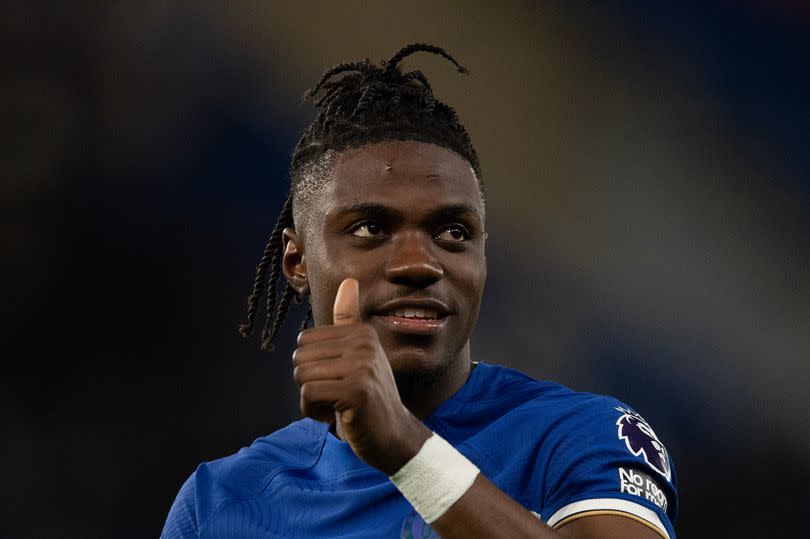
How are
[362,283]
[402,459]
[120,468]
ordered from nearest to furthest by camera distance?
1. [402,459]
2. [362,283]
3. [120,468]

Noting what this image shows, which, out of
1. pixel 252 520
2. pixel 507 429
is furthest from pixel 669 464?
pixel 252 520

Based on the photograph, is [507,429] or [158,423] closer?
[507,429]

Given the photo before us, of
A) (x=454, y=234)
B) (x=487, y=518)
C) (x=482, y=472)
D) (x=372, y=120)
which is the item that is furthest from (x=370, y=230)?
(x=487, y=518)

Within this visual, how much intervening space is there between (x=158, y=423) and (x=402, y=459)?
10.4 ft

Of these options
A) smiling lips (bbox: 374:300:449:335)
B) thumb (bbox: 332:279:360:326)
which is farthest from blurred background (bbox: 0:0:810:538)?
thumb (bbox: 332:279:360:326)

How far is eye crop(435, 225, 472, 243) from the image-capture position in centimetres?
243

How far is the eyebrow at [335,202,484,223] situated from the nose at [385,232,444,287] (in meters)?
0.08

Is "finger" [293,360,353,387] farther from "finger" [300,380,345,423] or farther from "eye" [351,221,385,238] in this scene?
"eye" [351,221,385,238]

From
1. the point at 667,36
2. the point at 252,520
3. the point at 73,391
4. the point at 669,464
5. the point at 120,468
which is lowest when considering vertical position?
the point at 120,468

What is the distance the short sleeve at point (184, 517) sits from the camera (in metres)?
2.58

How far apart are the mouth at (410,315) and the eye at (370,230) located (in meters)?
0.18

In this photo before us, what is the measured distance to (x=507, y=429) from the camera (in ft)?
7.64

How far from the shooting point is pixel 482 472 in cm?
226

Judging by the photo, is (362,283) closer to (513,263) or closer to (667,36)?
(513,263)
